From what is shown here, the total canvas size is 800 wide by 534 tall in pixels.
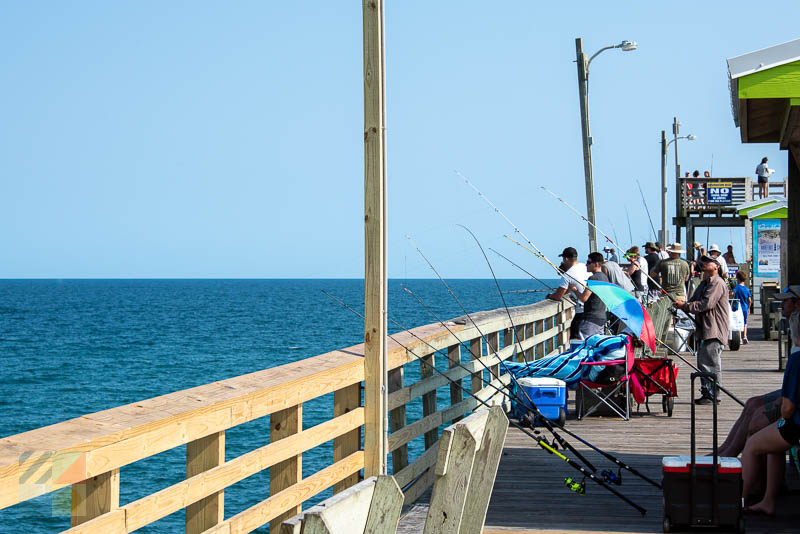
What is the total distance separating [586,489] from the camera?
6438mm

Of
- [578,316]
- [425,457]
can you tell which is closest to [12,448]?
[425,457]

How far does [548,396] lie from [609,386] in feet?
3.33

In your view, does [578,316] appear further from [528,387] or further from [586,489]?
[586,489]

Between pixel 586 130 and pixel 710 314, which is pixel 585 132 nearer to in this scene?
pixel 586 130

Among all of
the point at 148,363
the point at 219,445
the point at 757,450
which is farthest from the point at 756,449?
the point at 148,363

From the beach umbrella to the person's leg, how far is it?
285 cm

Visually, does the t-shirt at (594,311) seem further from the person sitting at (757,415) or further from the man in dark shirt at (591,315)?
the person sitting at (757,415)

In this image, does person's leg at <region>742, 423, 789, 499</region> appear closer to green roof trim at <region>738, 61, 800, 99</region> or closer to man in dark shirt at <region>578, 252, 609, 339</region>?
green roof trim at <region>738, 61, 800, 99</region>

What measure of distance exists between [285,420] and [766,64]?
9.74ft

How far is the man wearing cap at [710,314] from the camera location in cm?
958

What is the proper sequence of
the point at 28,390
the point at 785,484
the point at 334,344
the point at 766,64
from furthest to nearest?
1. the point at 334,344
2. the point at 28,390
3. the point at 785,484
4. the point at 766,64

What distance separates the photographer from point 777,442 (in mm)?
5621

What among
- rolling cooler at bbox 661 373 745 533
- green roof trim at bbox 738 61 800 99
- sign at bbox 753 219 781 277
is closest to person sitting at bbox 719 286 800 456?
rolling cooler at bbox 661 373 745 533

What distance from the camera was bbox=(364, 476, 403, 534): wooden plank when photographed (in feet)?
6.46
